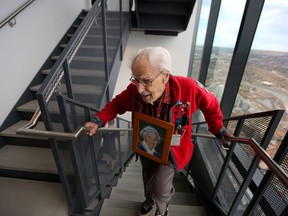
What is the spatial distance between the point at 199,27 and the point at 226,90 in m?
2.43

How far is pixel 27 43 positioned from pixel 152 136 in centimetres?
225

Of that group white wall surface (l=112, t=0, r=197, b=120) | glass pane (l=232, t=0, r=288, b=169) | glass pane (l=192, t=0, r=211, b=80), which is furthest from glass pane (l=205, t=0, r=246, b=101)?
white wall surface (l=112, t=0, r=197, b=120)

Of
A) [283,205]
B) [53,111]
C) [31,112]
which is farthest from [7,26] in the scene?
[283,205]

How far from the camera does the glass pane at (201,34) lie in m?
3.84

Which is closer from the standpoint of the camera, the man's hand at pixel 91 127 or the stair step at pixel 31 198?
the man's hand at pixel 91 127

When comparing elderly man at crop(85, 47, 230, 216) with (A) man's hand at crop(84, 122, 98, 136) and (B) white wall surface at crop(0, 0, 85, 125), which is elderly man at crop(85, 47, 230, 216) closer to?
(A) man's hand at crop(84, 122, 98, 136)

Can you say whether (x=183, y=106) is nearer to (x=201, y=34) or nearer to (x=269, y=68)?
(x=269, y=68)

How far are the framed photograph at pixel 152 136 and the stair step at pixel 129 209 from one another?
0.76m

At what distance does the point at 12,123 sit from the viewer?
2121 millimetres

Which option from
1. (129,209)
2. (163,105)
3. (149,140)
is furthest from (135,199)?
(163,105)

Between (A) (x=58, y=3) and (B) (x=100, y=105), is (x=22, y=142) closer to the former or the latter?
(B) (x=100, y=105)

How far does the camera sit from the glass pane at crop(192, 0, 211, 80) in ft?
12.6

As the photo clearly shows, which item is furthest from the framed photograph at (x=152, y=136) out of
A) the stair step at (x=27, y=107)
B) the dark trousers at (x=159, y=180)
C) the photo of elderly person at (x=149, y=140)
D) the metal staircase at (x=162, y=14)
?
the metal staircase at (x=162, y=14)

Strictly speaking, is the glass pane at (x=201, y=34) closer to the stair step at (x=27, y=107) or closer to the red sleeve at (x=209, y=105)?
the red sleeve at (x=209, y=105)
